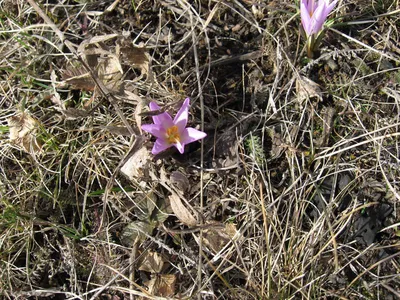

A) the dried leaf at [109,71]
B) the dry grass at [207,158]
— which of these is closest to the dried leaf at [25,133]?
the dry grass at [207,158]

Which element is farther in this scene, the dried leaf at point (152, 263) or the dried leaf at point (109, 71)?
the dried leaf at point (109, 71)

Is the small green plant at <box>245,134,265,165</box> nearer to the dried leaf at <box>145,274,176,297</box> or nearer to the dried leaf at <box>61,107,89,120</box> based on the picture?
the dried leaf at <box>145,274,176,297</box>

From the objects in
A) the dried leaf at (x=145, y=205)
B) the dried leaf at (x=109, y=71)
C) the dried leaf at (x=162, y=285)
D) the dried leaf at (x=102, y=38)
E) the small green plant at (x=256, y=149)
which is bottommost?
the dried leaf at (x=162, y=285)

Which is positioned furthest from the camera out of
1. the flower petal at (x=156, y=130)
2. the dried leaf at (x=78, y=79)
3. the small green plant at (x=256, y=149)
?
the dried leaf at (x=78, y=79)

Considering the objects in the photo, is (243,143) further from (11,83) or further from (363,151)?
(11,83)

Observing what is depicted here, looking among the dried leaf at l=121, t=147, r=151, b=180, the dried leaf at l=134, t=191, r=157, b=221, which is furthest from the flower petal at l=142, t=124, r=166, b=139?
the dried leaf at l=134, t=191, r=157, b=221

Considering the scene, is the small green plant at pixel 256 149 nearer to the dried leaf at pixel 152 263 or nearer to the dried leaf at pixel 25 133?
the dried leaf at pixel 152 263

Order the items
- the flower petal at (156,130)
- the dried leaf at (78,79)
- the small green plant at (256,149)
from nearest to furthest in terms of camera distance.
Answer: the flower petal at (156,130) < the small green plant at (256,149) < the dried leaf at (78,79)
